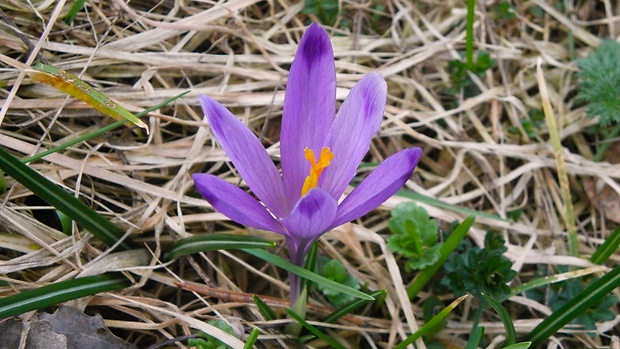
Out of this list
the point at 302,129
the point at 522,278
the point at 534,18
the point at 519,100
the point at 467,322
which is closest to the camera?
the point at 302,129

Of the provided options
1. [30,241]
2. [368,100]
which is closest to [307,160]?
[368,100]

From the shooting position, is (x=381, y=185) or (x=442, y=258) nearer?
(x=381, y=185)

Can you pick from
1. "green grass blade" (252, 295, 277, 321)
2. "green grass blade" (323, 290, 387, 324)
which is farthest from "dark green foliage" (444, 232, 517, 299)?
"green grass blade" (252, 295, 277, 321)

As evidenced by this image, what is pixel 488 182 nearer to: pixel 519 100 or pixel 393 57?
pixel 519 100

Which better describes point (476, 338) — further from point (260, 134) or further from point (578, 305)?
point (260, 134)

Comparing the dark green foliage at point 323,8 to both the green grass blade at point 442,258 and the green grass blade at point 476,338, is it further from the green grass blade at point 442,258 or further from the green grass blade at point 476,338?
the green grass blade at point 476,338

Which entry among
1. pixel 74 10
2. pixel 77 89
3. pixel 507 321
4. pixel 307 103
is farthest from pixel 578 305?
pixel 74 10
